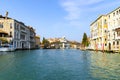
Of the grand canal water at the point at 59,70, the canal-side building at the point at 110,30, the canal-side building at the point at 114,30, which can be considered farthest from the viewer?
the canal-side building at the point at 110,30

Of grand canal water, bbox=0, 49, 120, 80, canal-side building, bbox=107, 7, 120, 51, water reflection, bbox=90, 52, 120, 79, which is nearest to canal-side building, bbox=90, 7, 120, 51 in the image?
canal-side building, bbox=107, 7, 120, 51

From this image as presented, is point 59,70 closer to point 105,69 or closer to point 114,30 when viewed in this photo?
point 105,69

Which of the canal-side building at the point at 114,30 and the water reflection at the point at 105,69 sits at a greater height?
the canal-side building at the point at 114,30

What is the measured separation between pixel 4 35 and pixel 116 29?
98.1ft

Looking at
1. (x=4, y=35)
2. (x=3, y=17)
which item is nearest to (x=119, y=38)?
(x=4, y=35)

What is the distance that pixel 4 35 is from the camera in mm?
64375

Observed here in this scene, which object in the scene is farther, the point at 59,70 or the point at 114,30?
the point at 114,30

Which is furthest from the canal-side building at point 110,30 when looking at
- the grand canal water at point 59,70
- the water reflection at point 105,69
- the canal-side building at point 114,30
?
the grand canal water at point 59,70

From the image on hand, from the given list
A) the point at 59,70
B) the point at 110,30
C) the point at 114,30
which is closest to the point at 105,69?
the point at 59,70

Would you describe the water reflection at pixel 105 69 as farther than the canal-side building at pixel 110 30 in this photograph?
No

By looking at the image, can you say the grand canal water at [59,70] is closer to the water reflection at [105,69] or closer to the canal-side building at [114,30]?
the water reflection at [105,69]

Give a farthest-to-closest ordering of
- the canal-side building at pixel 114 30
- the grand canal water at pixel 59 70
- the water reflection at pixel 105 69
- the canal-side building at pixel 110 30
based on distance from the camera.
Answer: the canal-side building at pixel 110 30
the canal-side building at pixel 114 30
the water reflection at pixel 105 69
the grand canal water at pixel 59 70

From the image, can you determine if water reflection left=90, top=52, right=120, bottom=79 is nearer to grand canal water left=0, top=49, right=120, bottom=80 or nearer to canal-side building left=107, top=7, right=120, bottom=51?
grand canal water left=0, top=49, right=120, bottom=80

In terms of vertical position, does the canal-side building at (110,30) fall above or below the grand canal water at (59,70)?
above
